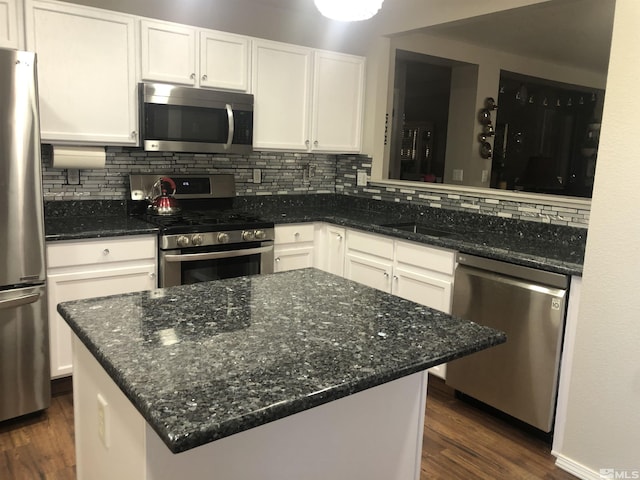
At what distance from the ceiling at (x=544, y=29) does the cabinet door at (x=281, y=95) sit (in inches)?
15.8

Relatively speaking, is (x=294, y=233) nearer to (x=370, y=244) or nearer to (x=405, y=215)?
(x=370, y=244)

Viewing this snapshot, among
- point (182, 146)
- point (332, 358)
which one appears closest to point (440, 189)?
point (182, 146)

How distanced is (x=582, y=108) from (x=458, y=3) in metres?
4.07

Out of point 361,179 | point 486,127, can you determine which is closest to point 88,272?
point 361,179

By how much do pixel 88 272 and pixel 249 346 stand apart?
197 cm

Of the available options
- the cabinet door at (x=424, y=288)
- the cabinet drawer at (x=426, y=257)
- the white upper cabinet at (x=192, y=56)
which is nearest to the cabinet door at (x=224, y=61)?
the white upper cabinet at (x=192, y=56)

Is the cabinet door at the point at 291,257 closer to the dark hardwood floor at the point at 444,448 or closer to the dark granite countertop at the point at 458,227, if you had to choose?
the dark granite countertop at the point at 458,227

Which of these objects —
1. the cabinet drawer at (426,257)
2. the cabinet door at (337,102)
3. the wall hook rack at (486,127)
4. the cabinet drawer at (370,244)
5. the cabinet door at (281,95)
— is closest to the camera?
the cabinet drawer at (426,257)

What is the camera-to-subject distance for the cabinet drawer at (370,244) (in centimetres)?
338

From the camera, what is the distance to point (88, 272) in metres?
2.91

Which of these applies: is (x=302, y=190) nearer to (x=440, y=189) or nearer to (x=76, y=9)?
(x=440, y=189)

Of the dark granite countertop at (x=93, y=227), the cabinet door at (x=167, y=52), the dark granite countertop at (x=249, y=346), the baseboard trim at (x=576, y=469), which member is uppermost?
the cabinet door at (x=167, y=52)

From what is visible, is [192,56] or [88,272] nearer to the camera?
[88,272]

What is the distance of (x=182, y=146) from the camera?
3.33m
